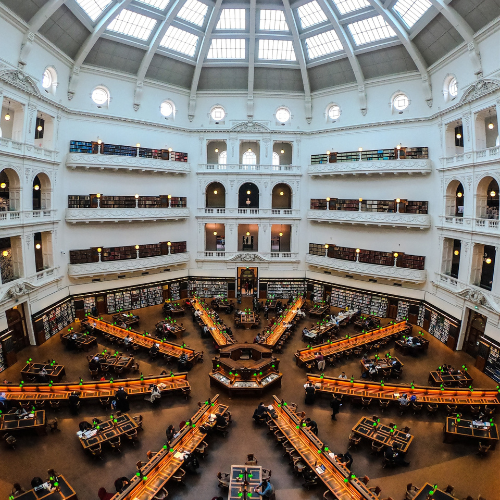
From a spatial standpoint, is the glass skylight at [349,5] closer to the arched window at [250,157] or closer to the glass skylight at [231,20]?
the glass skylight at [231,20]

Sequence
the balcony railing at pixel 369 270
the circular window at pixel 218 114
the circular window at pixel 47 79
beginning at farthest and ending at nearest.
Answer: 1. the circular window at pixel 218 114
2. the balcony railing at pixel 369 270
3. the circular window at pixel 47 79

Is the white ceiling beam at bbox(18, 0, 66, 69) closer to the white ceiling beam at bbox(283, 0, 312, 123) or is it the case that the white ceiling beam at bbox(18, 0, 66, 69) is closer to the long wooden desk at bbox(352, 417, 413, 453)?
the white ceiling beam at bbox(283, 0, 312, 123)

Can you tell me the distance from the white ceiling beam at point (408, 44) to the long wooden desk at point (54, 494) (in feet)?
86.4

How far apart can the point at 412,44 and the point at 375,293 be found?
16.2 m

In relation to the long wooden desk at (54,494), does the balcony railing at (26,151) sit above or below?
above

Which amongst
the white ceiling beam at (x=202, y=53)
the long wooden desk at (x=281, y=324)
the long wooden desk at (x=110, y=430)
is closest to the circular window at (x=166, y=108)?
the white ceiling beam at (x=202, y=53)

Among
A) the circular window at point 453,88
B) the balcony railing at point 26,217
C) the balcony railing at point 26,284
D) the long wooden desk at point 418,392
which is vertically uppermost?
the circular window at point 453,88

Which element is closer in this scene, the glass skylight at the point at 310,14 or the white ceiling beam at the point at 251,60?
the white ceiling beam at the point at 251,60

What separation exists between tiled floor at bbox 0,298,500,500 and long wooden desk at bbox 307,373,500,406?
67 centimetres

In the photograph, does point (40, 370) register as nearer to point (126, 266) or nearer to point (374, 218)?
point (126, 266)

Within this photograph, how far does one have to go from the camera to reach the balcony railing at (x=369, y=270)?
2288 centimetres

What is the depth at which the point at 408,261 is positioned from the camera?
23500 mm

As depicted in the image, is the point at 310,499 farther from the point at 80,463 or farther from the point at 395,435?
the point at 80,463

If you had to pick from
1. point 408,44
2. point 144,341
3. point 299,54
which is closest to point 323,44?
point 299,54
